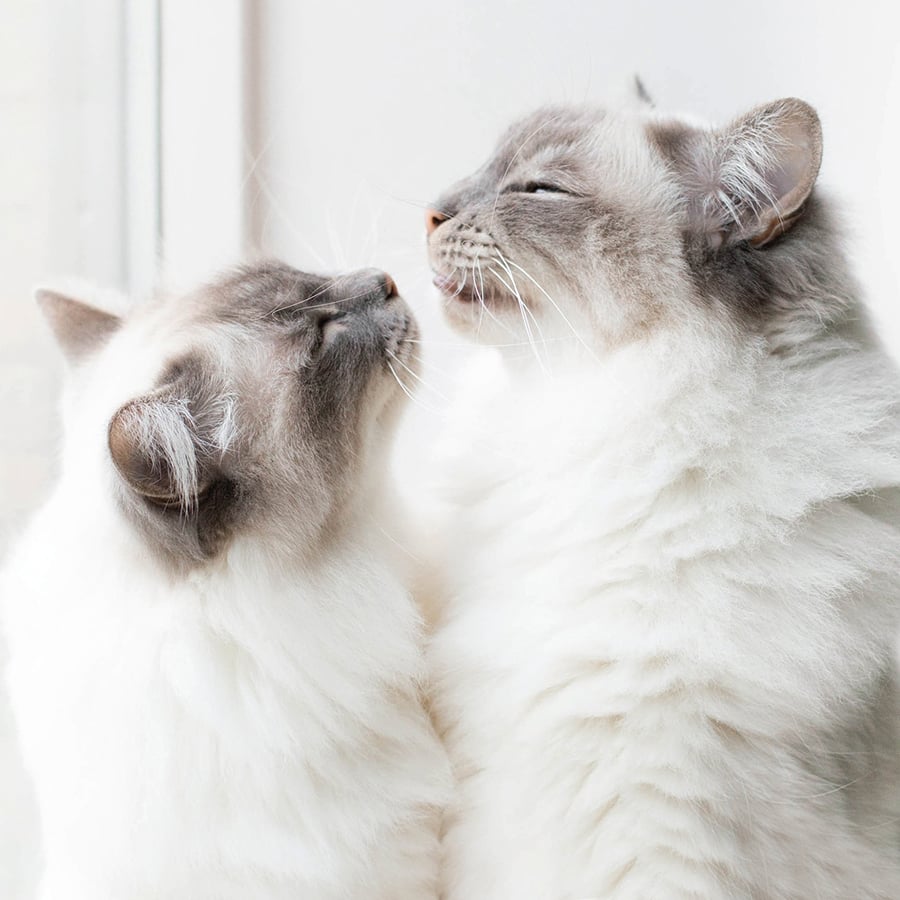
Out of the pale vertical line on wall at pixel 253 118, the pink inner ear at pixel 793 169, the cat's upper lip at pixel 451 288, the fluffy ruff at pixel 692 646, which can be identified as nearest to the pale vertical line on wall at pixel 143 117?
the pale vertical line on wall at pixel 253 118

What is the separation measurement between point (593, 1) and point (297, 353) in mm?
1073

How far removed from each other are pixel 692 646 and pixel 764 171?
490 millimetres

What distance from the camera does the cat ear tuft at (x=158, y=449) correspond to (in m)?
0.87

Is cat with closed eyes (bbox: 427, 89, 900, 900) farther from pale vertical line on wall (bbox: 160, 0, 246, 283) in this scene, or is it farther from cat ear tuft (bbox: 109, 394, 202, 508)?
pale vertical line on wall (bbox: 160, 0, 246, 283)

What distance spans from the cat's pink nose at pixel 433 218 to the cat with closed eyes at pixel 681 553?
1.6 inches

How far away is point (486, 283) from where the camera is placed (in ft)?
3.88

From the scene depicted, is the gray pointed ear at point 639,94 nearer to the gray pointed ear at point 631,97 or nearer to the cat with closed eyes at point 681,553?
the gray pointed ear at point 631,97

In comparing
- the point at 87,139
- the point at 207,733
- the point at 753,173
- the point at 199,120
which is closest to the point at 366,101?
the point at 199,120

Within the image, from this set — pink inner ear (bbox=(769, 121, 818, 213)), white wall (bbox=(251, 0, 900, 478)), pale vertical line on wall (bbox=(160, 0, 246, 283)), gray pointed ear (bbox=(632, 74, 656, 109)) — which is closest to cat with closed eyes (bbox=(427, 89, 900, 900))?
pink inner ear (bbox=(769, 121, 818, 213))

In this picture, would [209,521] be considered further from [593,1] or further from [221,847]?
[593,1]

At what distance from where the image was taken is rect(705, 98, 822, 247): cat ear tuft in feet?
3.31

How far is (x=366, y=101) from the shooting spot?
1.78m

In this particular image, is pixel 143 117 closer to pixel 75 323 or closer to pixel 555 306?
pixel 75 323

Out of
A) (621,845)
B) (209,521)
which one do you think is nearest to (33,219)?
(209,521)
